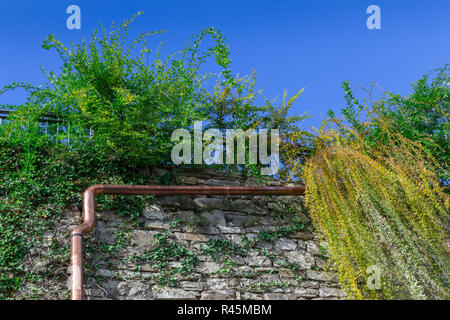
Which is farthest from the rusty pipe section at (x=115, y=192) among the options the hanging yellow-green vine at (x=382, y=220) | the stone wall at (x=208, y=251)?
the hanging yellow-green vine at (x=382, y=220)

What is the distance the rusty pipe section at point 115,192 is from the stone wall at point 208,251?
0.16 meters

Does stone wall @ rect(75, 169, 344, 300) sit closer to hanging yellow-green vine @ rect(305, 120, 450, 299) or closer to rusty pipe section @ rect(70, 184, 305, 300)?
rusty pipe section @ rect(70, 184, 305, 300)

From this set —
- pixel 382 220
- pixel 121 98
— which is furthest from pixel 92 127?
pixel 382 220

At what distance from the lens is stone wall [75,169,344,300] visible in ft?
12.1

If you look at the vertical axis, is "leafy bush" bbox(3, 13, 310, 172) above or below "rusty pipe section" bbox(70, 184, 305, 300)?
above

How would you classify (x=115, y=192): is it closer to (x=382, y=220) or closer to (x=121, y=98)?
(x=121, y=98)

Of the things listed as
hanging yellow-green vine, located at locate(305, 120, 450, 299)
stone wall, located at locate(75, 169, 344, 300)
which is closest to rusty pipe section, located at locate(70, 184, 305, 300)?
stone wall, located at locate(75, 169, 344, 300)

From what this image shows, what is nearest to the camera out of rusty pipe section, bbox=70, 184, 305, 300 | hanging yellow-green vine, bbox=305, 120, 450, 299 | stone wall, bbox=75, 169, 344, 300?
rusty pipe section, bbox=70, 184, 305, 300

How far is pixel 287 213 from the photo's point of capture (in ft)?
15.0

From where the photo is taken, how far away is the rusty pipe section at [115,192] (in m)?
3.28

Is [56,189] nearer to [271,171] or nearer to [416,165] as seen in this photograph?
[271,171]

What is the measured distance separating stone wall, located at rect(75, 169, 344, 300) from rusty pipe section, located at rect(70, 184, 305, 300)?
16cm

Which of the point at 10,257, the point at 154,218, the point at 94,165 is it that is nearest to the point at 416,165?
the point at 154,218

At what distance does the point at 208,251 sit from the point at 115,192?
1040mm
